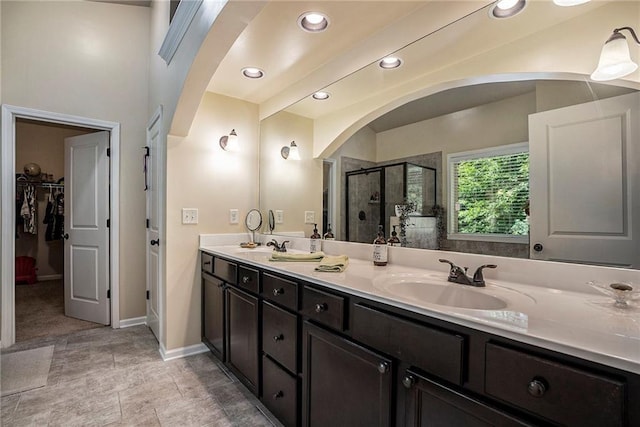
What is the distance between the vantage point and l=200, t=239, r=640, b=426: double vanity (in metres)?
0.65

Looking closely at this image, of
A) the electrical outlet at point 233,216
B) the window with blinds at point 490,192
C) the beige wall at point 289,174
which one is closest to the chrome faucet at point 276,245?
the beige wall at point 289,174

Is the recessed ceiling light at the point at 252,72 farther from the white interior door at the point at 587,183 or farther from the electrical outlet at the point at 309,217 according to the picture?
the white interior door at the point at 587,183

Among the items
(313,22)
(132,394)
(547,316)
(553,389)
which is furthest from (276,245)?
(553,389)

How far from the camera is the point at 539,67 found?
51.2 inches

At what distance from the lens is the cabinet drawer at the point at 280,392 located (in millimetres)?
1504

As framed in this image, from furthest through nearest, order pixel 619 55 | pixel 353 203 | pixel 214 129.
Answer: pixel 214 129 < pixel 353 203 < pixel 619 55

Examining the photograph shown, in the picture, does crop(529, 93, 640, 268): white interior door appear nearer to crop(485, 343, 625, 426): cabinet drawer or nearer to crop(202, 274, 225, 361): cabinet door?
crop(485, 343, 625, 426): cabinet drawer

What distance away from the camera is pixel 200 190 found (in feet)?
8.77

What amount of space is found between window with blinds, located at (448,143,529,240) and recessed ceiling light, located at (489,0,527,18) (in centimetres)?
59

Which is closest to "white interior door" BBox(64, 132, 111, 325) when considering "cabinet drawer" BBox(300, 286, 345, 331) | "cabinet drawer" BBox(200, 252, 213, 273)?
"cabinet drawer" BBox(200, 252, 213, 273)

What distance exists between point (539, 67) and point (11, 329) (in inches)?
169

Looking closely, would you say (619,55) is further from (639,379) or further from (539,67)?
(639,379)

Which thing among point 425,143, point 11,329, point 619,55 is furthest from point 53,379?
point 619,55

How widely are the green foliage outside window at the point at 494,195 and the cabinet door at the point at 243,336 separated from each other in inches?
49.3
